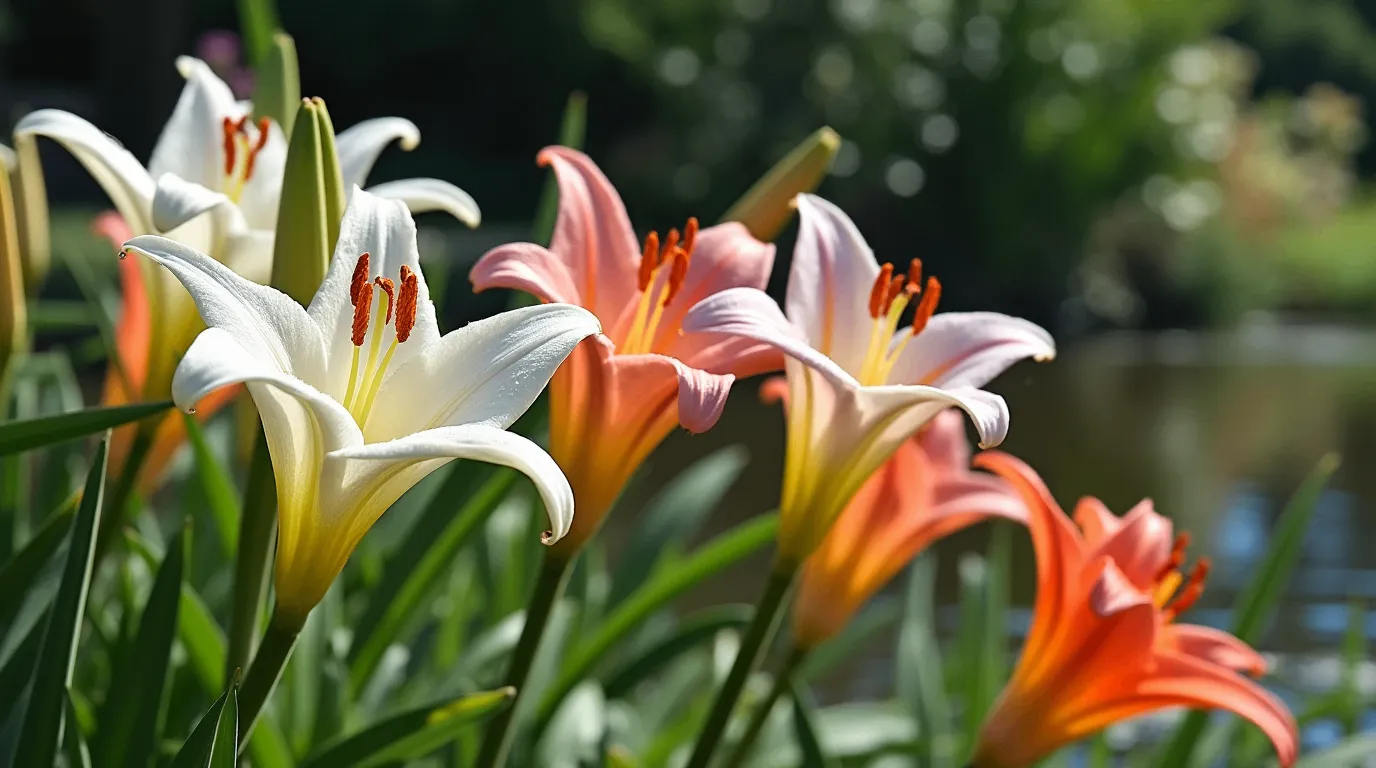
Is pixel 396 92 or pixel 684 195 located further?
pixel 396 92

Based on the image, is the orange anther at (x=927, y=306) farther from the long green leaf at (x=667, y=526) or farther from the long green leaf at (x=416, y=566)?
the long green leaf at (x=667, y=526)

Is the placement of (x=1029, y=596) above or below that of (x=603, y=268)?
below

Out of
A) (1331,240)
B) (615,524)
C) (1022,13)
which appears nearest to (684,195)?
(1022,13)

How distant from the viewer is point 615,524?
4391mm

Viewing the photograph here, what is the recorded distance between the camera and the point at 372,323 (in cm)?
67

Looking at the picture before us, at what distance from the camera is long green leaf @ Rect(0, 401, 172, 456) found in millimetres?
710

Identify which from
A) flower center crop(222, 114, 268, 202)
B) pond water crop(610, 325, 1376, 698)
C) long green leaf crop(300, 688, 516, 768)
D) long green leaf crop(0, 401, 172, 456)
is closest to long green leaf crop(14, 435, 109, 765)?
long green leaf crop(0, 401, 172, 456)

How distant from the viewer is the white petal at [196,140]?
905 mm

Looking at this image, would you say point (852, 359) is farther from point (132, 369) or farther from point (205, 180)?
point (132, 369)

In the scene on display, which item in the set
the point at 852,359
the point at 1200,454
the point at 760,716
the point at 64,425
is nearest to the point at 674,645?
the point at 760,716

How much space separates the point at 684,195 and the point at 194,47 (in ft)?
21.1

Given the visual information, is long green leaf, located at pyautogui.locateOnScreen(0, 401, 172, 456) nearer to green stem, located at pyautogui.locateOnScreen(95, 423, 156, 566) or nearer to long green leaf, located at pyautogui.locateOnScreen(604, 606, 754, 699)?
green stem, located at pyautogui.locateOnScreen(95, 423, 156, 566)

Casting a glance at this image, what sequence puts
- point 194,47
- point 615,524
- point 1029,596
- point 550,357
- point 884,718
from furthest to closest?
point 194,47, point 615,524, point 1029,596, point 884,718, point 550,357

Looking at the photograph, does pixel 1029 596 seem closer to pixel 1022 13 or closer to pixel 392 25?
pixel 1022 13
